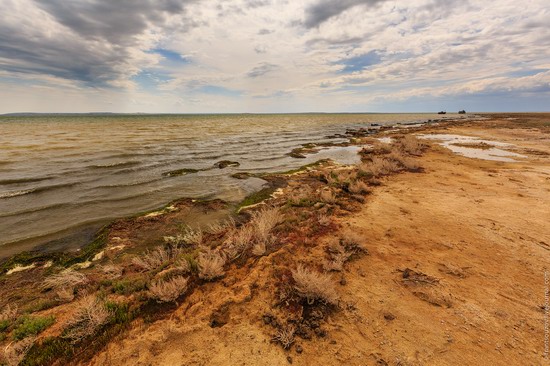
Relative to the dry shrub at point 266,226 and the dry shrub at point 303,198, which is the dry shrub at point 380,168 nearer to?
the dry shrub at point 303,198

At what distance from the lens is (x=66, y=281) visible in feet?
19.0

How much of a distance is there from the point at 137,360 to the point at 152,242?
481 cm

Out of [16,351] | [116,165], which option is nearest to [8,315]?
[16,351]

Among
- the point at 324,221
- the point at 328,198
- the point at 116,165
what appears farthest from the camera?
the point at 116,165

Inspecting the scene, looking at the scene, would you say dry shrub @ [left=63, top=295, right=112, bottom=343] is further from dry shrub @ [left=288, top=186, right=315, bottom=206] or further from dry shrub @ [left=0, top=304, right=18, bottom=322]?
dry shrub @ [left=288, top=186, right=315, bottom=206]

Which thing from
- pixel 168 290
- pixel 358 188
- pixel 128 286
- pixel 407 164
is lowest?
pixel 128 286

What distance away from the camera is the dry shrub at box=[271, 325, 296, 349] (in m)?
3.87

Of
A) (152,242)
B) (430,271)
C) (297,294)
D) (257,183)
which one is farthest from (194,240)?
(257,183)

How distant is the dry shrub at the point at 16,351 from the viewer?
143 inches

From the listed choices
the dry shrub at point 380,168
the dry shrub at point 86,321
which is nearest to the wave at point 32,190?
the dry shrub at point 86,321

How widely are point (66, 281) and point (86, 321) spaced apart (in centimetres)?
218

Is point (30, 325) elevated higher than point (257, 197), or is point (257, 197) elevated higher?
point (30, 325)

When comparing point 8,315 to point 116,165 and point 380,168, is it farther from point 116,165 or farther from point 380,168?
point 380,168

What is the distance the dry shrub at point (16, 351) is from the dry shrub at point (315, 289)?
4369 mm
